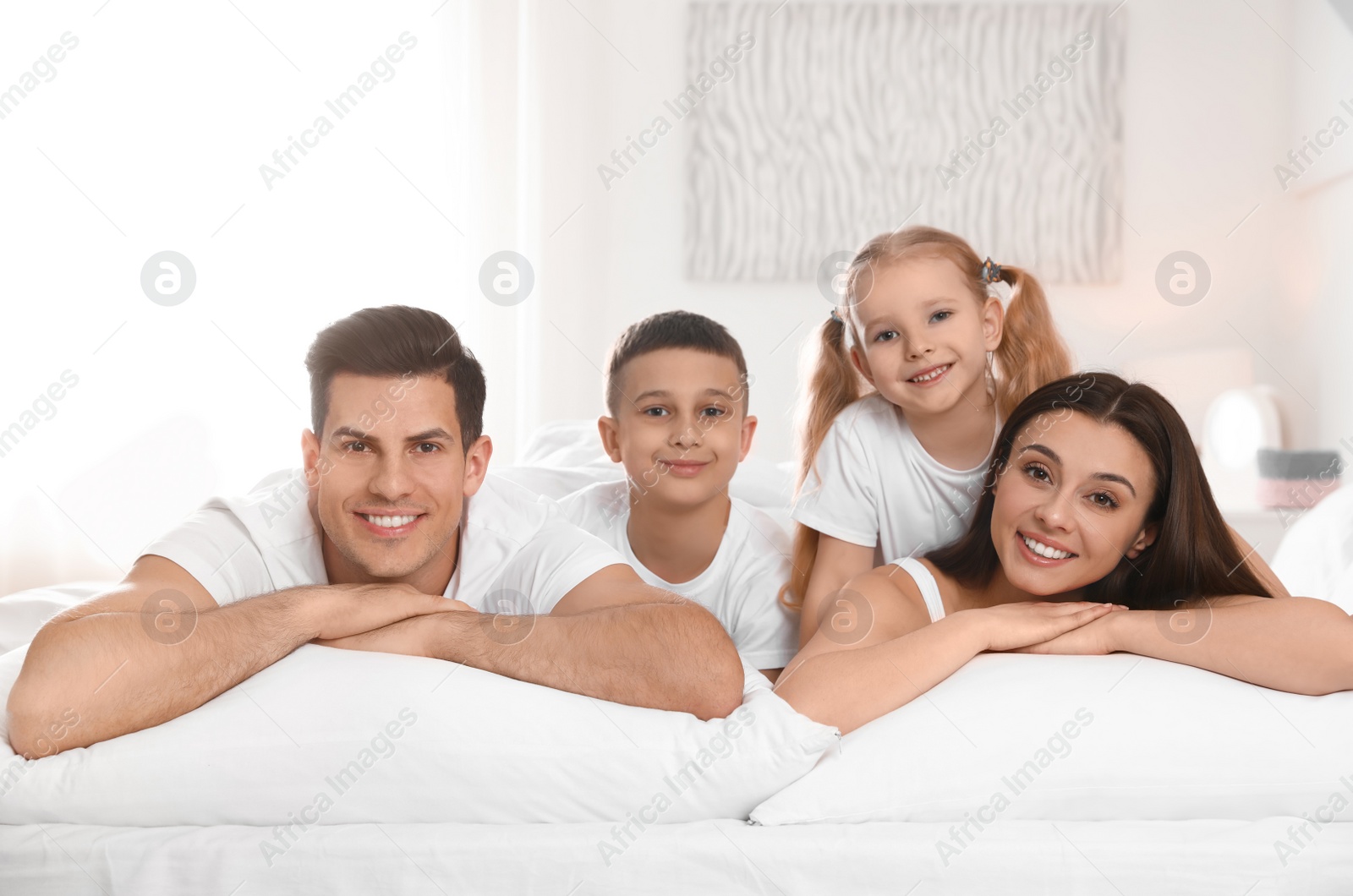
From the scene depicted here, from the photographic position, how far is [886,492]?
6.04ft

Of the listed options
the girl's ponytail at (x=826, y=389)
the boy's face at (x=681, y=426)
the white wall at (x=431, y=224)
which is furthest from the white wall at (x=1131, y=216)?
the boy's face at (x=681, y=426)

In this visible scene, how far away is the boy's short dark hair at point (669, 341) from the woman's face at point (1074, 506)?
2.08 feet

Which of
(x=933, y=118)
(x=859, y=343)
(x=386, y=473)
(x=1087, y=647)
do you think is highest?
(x=933, y=118)

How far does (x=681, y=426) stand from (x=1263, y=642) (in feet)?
3.20

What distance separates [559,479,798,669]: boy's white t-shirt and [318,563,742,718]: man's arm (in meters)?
0.45

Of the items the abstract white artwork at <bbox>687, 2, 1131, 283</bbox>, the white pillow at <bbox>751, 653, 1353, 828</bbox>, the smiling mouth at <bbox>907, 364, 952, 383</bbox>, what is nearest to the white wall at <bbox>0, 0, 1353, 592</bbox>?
the abstract white artwork at <bbox>687, 2, 1131, 283</bbox>

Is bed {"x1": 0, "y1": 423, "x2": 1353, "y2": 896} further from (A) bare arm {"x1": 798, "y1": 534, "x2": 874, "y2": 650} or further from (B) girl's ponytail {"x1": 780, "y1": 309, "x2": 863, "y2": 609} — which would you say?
(B) girl's ponytail {"x1": 780, "y1": 309, "x2": 863, "y2": 609}

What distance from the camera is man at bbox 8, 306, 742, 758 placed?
1.20m

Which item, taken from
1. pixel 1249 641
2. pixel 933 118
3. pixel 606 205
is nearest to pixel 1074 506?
pixel 1249 641

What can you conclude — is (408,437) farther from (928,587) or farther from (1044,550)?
(1044,550)

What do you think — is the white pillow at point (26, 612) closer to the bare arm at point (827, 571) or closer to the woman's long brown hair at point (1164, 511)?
the bare arm at point (827, 571)

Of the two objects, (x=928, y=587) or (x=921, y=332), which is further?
(x=921, y=332)

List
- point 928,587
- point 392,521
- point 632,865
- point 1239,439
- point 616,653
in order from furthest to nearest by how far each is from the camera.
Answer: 1. point 1239,439
2. point 928,587
3. point 392,521
4. point 616,653
5. point 632,865

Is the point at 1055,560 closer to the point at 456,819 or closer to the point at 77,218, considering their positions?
the point at 456,819
